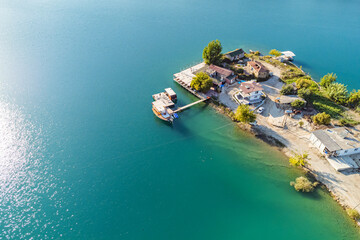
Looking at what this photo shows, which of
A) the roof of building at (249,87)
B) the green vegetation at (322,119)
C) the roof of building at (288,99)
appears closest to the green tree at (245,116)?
the roof of building at (249,87)

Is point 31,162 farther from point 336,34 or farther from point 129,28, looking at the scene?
point 336,34

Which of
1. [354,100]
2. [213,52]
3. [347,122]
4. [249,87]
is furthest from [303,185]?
[213,52]

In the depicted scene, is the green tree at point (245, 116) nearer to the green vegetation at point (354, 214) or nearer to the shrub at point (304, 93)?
the shrub at point (304, 93)

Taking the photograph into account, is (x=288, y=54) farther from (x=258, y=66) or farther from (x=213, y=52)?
(x=213, y=52)

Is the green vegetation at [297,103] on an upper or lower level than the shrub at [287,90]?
lower

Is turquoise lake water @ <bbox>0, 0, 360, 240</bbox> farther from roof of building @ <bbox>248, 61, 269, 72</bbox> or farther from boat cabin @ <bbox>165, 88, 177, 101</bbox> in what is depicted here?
roof of building @ <bbox>248, 61, 269, 72</bbox>

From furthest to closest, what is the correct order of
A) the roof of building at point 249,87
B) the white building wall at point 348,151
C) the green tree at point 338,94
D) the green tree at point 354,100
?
the roof of building at point 249,87 → the green tree at point 338,94 → the green tree at point 354,100 → the white building wall at point 348,151

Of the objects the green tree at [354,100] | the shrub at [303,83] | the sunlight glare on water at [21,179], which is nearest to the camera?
the sunlight glare on water at [21,179]
